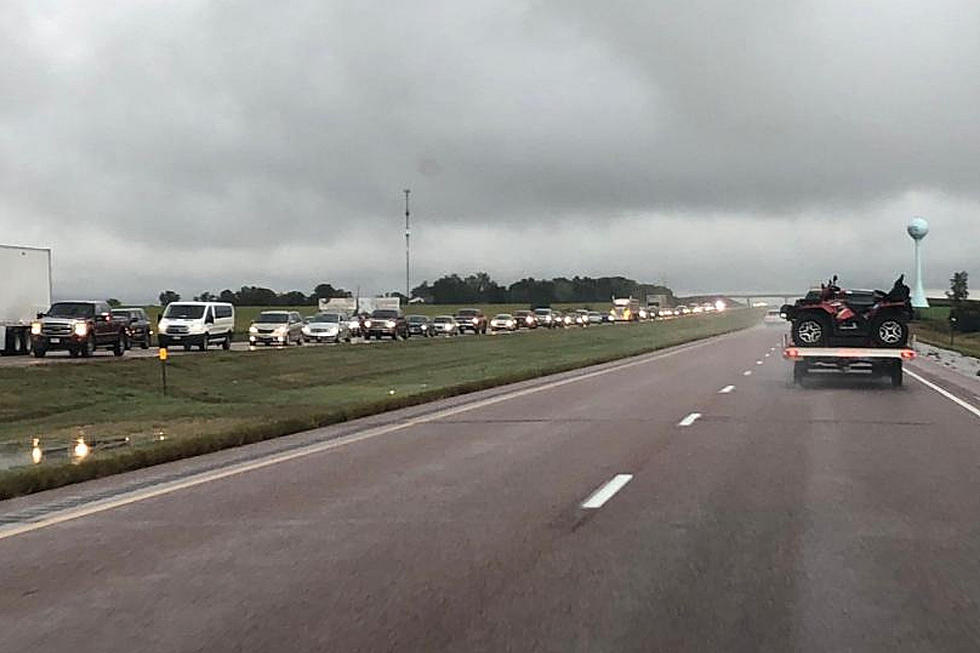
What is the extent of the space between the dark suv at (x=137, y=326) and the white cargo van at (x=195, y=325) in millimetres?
833

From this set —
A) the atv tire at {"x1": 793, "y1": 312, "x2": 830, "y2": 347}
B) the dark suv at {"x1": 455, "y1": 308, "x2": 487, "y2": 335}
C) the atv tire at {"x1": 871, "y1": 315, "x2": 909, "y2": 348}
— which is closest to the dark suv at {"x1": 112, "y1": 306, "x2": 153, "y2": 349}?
the atv tire at {"x1": 793, "y1": 312, "x2": 830, "y2": 347}

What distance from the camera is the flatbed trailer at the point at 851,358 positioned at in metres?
29.5

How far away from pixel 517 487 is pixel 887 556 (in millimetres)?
4438

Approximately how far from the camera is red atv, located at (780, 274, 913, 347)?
2936cm

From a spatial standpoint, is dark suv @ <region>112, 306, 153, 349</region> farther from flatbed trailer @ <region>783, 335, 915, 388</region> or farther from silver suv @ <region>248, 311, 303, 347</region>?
flatbed trailer @ <region>783, 335, 915, 388</region>

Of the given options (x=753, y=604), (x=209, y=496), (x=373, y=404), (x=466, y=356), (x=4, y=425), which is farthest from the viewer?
(x=466, y=356)

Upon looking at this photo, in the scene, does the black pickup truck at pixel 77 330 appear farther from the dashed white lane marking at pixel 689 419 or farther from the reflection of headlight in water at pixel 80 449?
the dashed white lane marking at pixel 689 419

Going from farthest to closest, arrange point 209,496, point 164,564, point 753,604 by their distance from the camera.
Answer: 1. point 209,496
2. point 164,564
3. point 753,604

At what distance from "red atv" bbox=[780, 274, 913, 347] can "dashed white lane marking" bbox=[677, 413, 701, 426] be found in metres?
9.31

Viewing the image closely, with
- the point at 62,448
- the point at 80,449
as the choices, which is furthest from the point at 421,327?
the point at 80,449

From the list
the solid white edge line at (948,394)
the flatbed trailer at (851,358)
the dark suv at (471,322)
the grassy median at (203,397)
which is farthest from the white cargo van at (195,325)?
the dark suv at (471,322)

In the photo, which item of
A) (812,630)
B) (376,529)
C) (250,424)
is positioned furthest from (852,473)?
(250,424)

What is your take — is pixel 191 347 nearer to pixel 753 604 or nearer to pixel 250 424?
pixel 250 424

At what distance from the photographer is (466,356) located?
163 ft
